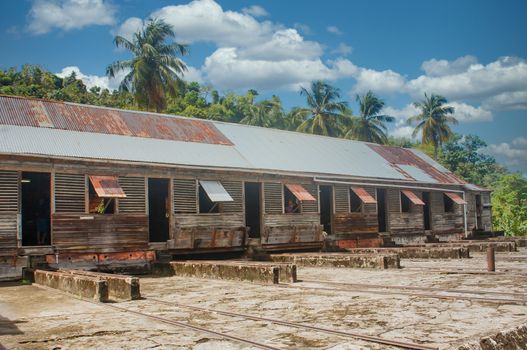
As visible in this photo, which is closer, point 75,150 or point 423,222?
point 75,150

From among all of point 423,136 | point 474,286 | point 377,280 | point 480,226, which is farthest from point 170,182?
point 423,136

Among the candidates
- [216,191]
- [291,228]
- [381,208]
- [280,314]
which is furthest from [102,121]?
[381,208]

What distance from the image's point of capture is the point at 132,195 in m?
18.1

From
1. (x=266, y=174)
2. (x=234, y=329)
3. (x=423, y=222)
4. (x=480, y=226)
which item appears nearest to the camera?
(x=234, y=329)

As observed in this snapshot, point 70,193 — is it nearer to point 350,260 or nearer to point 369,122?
point 350,260

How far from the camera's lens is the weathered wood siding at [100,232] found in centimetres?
1641

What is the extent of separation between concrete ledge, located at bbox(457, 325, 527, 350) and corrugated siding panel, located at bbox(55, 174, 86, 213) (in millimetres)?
13808

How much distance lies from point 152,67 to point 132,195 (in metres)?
21.0

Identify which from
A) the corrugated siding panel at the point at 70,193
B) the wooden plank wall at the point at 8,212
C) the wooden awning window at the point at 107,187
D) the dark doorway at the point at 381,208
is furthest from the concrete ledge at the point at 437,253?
the wooden plank wall at the point at 8,212

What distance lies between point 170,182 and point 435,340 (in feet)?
45.8

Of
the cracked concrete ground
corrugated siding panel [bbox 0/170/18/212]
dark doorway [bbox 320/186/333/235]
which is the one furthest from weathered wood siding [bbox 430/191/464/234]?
corrugated siding panel [bbox 0/170/18/212]

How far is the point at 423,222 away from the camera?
29.1 meters

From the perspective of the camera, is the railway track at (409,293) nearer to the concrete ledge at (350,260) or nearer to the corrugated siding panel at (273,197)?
the concrete ledge at (350,260)

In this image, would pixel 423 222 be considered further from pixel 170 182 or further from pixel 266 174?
pixel 170 182
